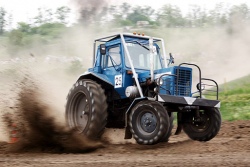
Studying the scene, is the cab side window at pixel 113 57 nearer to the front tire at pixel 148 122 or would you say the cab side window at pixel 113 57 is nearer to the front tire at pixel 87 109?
the front tire at pixel 87 109

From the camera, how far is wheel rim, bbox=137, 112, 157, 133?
394 inches

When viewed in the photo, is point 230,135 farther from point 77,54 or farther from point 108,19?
point 108,19

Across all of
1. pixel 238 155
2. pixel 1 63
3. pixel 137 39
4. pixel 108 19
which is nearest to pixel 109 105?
pixel 137 39

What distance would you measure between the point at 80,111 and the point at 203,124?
2.93m

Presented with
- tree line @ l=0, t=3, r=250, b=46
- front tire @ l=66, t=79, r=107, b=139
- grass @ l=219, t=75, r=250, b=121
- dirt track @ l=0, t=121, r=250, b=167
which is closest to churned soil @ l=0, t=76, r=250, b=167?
dirt track @ l=0, t=121, r=250, b=167

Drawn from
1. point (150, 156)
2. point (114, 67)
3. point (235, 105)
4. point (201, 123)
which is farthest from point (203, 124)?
point (235, 105)

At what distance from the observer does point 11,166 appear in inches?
303

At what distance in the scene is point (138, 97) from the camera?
10.8 meters

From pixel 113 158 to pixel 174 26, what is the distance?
34.1 meters

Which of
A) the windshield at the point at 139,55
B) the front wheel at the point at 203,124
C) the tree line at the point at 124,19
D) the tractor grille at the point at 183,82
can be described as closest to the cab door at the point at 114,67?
the windshield at the point at 139,55

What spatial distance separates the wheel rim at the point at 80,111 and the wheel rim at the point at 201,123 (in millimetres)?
2493

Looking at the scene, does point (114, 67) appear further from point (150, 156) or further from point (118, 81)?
point (150, 156)

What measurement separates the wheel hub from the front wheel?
1511mm

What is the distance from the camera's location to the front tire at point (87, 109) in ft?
35.1
